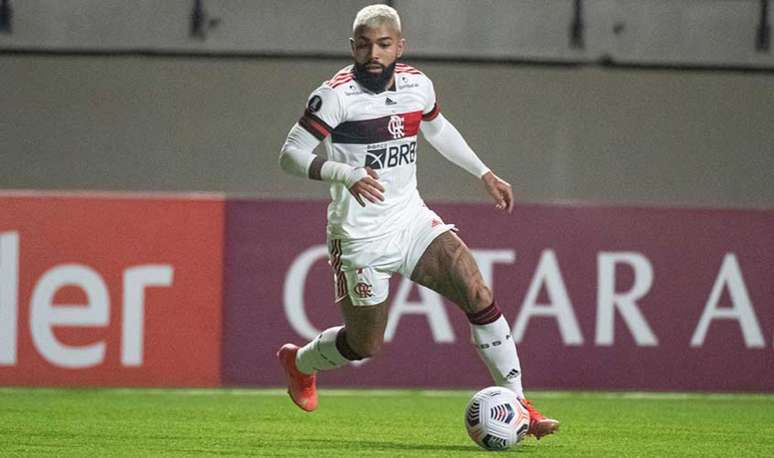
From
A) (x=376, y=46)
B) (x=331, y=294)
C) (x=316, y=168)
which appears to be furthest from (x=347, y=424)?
(x=331, y=294)

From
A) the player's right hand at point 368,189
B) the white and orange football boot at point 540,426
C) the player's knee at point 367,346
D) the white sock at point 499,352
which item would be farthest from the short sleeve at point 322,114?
the white and orange football boot at point 540,426

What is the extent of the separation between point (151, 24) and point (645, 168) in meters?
4.37

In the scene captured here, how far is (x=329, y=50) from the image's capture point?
45.0 ft

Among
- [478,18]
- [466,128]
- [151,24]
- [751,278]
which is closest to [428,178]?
[466,128]

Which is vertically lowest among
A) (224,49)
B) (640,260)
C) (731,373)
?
(731,373)

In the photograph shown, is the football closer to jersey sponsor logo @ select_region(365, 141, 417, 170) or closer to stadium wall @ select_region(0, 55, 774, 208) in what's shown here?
jersey sponsor logo @ select_region(365, 141, 417, 170)

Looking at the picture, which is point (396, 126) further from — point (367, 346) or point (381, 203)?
point (367, 346)

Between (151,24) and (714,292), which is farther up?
(151,24)

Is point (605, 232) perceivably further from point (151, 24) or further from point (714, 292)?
point (151, 24)

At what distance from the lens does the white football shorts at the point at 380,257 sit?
7477 millimetres

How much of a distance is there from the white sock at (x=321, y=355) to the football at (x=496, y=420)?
105 centimetres

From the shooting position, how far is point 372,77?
7391 mm

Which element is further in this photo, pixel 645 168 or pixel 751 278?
pixel 645 168

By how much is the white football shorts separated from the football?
82 centimetres
